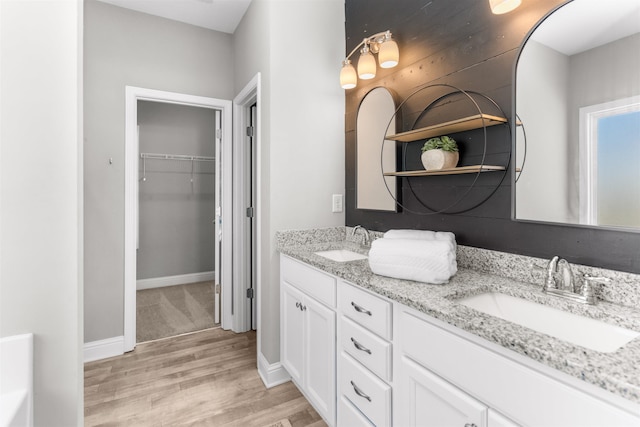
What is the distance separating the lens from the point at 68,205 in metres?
0.86

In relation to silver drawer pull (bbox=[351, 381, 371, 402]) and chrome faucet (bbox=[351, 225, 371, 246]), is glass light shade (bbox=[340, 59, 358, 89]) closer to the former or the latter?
chrome faucet (bbox=[351, 225, 371, 246])

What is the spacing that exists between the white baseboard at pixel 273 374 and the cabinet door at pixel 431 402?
43.5 inches

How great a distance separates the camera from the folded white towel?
46.6 inches

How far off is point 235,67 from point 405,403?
9.04 ft

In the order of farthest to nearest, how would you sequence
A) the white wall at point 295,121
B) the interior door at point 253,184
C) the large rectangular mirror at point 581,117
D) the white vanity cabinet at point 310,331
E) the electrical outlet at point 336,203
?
the interior door at point 253,184 < the electrical outlet at point 336,203 < the white wall at point 295,121 < the white vanity cabinet at point 310,331 < the large rectangular mirror at point 581,117

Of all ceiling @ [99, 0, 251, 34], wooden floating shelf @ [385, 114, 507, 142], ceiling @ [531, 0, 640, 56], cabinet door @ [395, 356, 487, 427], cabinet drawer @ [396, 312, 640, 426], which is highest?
ceiling @ [99, 0, 251, 34]

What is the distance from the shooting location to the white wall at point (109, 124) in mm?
2320

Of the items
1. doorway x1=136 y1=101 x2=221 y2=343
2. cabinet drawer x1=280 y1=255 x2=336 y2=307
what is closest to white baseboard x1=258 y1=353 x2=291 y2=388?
cabinet drawer x1=280 y1=255 x2=336 y2=307

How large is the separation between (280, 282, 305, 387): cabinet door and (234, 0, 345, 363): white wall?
0.34 feet

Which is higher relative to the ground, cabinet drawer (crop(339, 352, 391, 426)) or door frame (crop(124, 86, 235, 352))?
door frame (crop(124, 86, 235, 352))

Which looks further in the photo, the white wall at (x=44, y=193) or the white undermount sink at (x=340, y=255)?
the white undermount sink at (x=340, y=255)

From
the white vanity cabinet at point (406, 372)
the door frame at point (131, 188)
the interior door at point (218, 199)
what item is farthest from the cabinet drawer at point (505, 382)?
the door frame at point (131, 188)

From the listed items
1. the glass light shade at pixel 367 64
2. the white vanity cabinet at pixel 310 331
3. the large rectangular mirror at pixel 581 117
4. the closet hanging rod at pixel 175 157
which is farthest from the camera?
the closet hanging rod at pixel 175 157

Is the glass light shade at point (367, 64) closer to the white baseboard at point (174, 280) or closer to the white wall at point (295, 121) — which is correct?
the white wall at point (295, 121)
